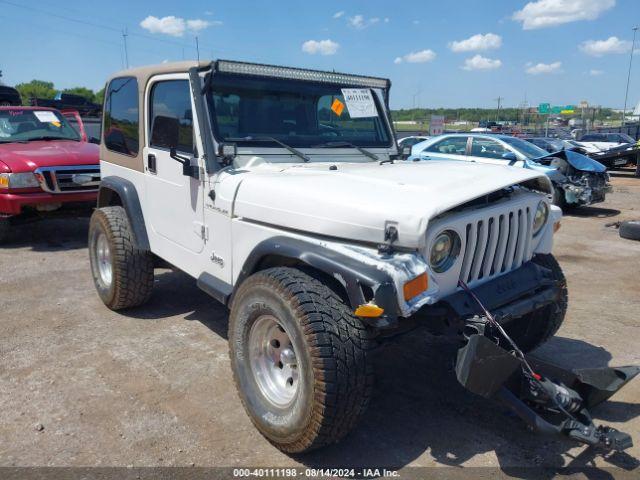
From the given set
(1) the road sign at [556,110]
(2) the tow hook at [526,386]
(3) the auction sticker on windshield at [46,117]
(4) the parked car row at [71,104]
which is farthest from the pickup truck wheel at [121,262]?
(1) the road sign at [556,110]

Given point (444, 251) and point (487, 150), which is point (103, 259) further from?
point (487, 150)

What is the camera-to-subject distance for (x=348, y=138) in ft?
14.2

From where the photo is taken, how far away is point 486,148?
1138cm

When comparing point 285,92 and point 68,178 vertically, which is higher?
point 285,92

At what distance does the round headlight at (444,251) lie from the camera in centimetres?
278

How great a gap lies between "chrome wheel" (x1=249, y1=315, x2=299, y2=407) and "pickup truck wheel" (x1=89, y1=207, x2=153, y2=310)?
76.8 inches

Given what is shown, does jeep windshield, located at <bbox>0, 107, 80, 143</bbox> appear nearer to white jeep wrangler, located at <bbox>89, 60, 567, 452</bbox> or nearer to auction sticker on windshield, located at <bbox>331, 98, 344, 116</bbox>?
white jeep wrangler, located at <bbox>89, 60, 567, 452</bbox>

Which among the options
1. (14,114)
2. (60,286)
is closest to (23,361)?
(60,286)

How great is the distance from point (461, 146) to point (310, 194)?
30.8 feet

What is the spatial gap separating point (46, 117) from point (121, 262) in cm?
546

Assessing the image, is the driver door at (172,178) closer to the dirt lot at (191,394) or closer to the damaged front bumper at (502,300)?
the dirt lot at (191,394)

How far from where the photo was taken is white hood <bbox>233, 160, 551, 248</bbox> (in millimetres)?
2652

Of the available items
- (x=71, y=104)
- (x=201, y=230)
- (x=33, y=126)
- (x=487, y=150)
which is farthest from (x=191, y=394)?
(x=71, y=104)

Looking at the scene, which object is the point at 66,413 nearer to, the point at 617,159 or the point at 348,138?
the point at 348,138
